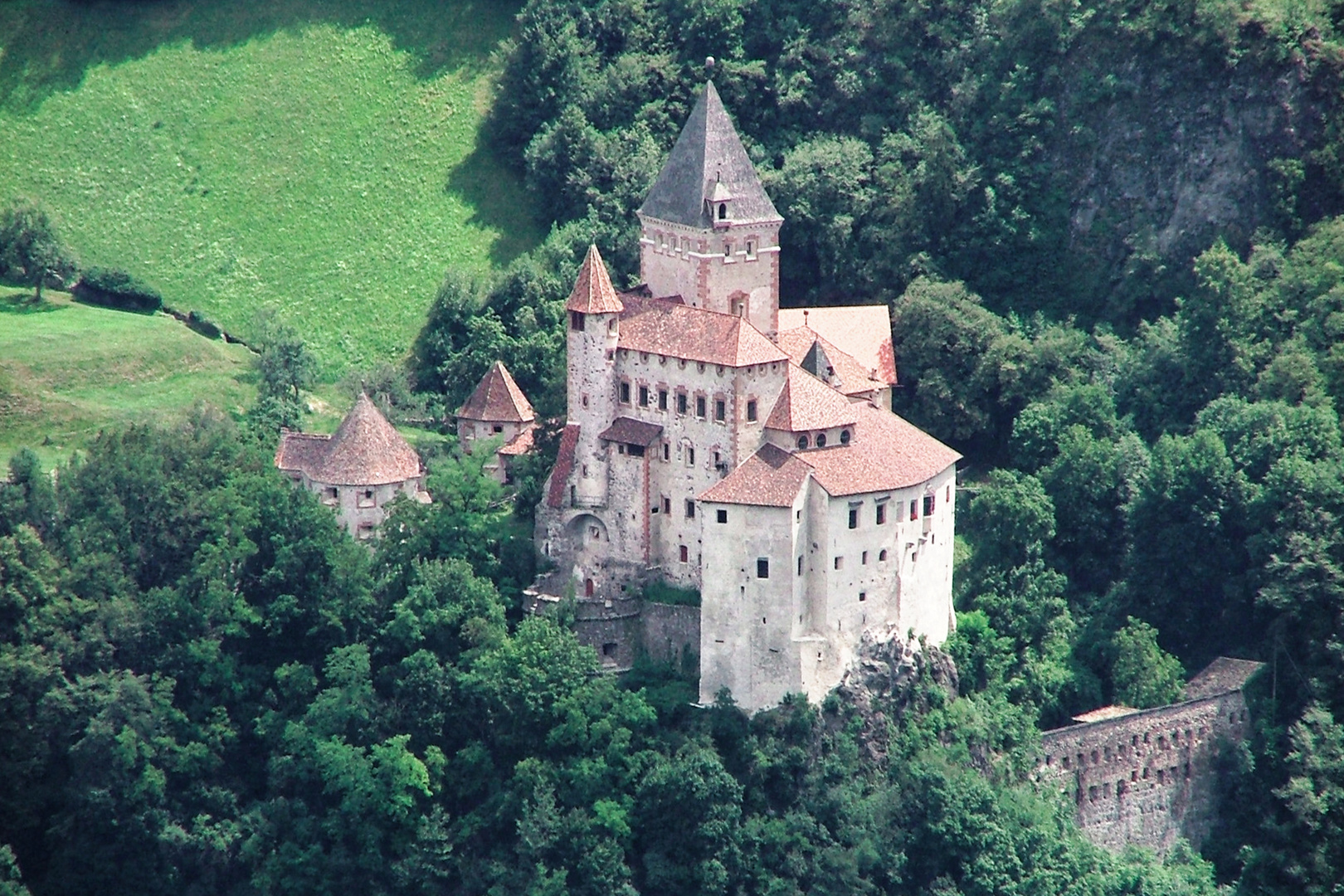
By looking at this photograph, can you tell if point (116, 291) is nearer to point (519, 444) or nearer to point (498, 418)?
point (498, 418)

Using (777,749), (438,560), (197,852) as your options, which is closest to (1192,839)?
(777,749)

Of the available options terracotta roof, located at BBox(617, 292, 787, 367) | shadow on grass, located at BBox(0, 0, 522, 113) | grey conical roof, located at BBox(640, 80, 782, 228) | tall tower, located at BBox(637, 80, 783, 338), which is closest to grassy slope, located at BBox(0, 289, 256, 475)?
shadow on grass, located at BBox(0, 0, 522, 113)

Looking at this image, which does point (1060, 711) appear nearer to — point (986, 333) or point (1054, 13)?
point (986, 333)

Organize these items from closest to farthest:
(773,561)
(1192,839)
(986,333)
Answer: (773,561) < (1192,839) < (986,333)

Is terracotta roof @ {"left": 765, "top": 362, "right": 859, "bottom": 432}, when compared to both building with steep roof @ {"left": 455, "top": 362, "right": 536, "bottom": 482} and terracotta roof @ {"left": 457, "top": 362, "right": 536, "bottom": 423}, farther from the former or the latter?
terracotta roof @ {"left": 457, "top": 362, "right": 536, "bottom": 423}

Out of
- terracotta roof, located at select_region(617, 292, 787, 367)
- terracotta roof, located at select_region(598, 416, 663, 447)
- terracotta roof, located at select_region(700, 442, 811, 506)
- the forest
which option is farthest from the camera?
terracotta roof, located at select_region(598, 416, 663, 447)
